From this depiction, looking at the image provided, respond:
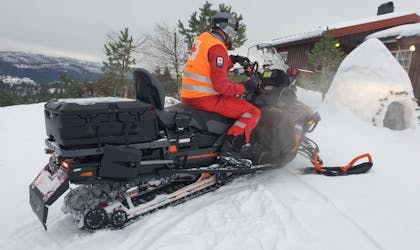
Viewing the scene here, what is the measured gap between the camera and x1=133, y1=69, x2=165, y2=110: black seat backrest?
10.0 ft

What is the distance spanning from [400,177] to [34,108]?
1090 cm

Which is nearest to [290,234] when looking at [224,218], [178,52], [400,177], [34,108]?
[224,218]

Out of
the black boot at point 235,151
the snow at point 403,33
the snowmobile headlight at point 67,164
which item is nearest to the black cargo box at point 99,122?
the snowmobile headlight at point 67,164

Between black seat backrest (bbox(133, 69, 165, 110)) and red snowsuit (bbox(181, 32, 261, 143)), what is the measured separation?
1.66ft

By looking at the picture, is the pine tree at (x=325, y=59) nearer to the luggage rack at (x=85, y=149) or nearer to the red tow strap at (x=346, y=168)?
the red tow strap at (x=346, y=168)

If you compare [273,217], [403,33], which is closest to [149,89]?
[273,217]

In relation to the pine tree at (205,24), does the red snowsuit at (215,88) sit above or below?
below

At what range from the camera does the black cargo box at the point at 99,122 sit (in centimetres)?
258

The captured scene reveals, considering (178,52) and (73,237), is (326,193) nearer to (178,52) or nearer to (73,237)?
(73,237)

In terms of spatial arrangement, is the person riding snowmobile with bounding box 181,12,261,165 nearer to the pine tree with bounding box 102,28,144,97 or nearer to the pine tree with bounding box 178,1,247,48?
the pine tree with bounding box 178,1,247,48

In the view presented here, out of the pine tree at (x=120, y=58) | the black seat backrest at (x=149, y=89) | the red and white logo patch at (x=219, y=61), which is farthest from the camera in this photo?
the pine tree at (x=120, y=58)

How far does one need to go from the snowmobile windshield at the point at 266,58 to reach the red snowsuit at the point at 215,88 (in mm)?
847

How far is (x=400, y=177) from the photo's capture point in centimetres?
388

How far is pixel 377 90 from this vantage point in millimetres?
6980
